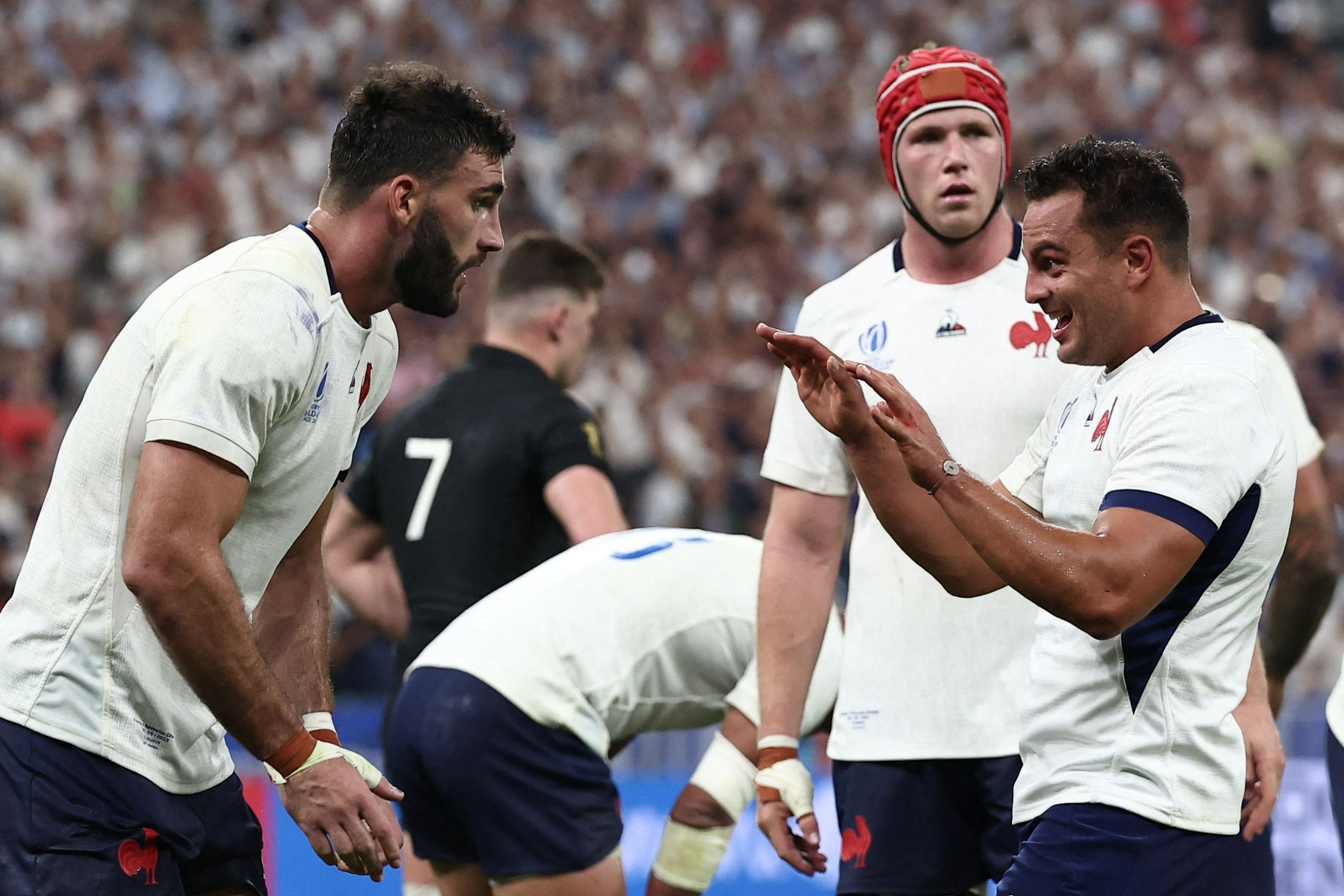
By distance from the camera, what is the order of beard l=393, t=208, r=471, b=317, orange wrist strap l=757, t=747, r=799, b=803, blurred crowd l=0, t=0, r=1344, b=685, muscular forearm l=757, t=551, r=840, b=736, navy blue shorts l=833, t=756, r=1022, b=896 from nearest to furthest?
1. beard l=393, t=208, r=471, b=317
2. navy blue shorts l=833, t=756, r=1022, b=896
3. orange wrist strap l=757, t=747, r=799, b=803
4. muscular forearm l=757, t=551, r=840, b=736
5. blurred crowd l=0, t=0, r=1344, b=685

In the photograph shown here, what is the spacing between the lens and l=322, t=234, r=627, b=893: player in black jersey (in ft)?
17.6

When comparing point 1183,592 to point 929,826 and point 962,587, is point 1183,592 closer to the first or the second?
point 962,587

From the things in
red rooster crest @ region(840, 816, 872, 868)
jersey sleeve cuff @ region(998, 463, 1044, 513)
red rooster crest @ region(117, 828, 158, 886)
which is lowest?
red rooster crest @ region(117, 828, 158, 886)

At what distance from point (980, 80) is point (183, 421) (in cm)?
241

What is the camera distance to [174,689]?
10.7 ft

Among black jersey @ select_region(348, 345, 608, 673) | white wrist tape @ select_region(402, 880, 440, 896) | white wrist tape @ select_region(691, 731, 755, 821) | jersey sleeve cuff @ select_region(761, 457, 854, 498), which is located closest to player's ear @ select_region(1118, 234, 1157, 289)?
jersey sleeve cuff @ select_region(761, 457, 854, 498)

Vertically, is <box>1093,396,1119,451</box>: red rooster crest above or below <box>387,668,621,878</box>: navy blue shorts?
above

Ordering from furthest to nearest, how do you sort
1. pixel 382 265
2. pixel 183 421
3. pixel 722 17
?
1. pixel 722 17
2. pixel 382 265
3. pixel 183 421

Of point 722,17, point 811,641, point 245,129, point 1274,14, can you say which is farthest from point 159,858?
point 1274,14

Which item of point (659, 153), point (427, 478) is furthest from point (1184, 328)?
point (659, 153)

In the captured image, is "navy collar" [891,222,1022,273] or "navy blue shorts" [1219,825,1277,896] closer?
"navy blue shorts" [1219,825,1277,896]

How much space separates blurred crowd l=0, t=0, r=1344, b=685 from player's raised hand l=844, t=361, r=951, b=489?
26.1ft

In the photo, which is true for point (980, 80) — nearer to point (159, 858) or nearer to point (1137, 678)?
point (1137, 678)

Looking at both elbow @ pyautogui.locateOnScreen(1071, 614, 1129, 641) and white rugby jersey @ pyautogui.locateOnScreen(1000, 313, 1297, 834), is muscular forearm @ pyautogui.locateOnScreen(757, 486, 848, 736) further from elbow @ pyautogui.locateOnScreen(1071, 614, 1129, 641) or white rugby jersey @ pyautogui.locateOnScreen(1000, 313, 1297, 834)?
elbow @ pyautogui.locateOnScreen(1071, 614, 1129, 641)
